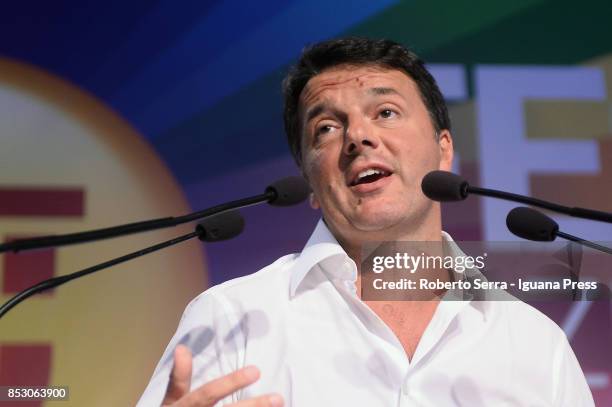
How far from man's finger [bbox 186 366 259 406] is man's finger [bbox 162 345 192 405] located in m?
0.03

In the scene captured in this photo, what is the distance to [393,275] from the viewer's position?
155cm

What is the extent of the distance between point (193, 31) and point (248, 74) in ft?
0.77

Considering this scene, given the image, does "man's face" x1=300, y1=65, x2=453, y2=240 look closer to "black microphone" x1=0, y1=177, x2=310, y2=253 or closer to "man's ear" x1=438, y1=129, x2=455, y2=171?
"man's ear" x1=438, y1=129, x2=455, y2=171

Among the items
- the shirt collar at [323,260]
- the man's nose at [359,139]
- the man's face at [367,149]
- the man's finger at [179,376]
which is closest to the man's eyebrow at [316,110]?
the man's face at [367,149]

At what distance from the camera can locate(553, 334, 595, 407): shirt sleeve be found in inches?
62.9

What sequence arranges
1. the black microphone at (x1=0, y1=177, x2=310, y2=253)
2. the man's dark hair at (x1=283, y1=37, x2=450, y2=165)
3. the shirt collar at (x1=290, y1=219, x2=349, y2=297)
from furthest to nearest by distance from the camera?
the man's dark hair at (x1=283, y1=37, x2=450, y2=165)
the shirt collar at (x1=290, y1=219, x2=349, y2=297)
the black microphone at (x1=0, y1=177, x2=310, y2=253)

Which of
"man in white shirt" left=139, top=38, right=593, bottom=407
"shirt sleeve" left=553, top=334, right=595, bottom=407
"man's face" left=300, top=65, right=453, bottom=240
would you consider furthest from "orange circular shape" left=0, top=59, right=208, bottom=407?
"shirt sleeve" left=553, top=334, right=595, bottom=407

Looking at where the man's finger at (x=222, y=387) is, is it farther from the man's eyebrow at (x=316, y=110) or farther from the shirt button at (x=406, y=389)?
the man's eyebrow at (x=316, y=110)

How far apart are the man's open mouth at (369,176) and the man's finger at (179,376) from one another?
2.45 feet

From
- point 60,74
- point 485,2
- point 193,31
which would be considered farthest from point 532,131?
point 60,74

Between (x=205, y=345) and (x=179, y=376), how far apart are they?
0.39m

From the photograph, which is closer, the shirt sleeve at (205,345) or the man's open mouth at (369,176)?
the shirt sleeve at (205,345)

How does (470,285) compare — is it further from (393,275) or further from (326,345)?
(326,345)

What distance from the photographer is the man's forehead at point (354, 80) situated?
1895 millimetres
